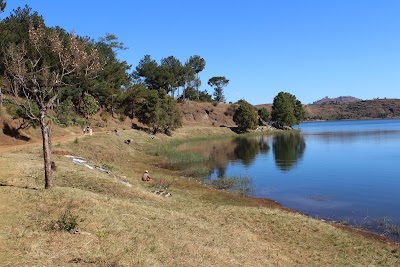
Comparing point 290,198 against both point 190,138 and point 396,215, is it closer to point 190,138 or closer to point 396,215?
point 396,215

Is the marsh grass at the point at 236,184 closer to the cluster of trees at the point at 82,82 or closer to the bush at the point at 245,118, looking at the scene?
the cluster of trees at the point at 82,82

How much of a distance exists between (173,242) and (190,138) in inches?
3494

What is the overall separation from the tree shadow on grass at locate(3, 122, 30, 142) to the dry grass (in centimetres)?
2185

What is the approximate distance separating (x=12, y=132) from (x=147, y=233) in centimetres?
3941

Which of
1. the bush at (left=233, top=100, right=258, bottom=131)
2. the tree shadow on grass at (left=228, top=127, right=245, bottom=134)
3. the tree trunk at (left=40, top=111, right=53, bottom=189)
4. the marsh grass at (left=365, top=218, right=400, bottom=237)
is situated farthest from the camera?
the tree shadow on grass at (left=228, top=127, right=245, bottom=134)

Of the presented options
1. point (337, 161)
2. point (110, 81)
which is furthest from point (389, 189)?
point (110, 81)

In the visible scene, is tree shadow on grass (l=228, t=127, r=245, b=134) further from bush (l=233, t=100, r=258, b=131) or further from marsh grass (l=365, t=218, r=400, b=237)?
marsh grass (l=365, t=218, r=400, b=237)

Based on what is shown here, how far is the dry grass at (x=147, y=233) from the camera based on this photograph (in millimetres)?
11219

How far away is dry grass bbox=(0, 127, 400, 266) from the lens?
1122 cm

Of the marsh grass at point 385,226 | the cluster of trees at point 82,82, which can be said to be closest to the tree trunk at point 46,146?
the cluster of trees at point 82,82

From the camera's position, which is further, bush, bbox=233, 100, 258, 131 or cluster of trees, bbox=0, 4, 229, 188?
bush, bbox=233, 100, 258, 131

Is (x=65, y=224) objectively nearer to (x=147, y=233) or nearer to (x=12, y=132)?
(x=147, y=233)

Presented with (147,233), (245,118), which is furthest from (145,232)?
(245,118)

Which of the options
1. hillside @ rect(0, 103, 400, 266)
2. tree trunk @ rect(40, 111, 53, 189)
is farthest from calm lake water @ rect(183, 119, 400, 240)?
tree trunk @ rect(40, 111, 53, 189)
